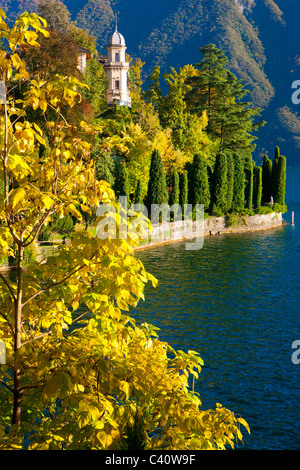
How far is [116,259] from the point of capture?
5.23m

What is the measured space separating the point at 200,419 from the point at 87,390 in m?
1.10

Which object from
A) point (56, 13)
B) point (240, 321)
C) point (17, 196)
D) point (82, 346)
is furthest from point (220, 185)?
point (17, 196)

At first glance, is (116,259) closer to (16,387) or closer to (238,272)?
(16,387)

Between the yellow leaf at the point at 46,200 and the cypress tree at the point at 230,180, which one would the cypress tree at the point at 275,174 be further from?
the yellow leaf at the point at 46,200

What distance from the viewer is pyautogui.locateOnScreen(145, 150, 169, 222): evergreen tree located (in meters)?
44.2

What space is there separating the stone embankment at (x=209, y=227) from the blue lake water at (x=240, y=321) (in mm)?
1431

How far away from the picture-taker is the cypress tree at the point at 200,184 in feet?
160

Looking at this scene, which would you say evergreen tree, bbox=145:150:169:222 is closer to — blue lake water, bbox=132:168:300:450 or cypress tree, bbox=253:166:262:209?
blue lake water, bbox=132:168:300:450

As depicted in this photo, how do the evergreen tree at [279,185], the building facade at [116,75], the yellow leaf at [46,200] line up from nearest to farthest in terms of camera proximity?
the yellow leaf at [46,200]
the evergreen tree at [279,185]
the building facade at [116,75]

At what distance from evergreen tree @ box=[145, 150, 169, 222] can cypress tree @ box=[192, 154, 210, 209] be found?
5.04 meters

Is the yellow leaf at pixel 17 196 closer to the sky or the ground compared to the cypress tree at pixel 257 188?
closer to the ground

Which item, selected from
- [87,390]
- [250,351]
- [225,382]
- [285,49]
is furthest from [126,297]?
[285,49]

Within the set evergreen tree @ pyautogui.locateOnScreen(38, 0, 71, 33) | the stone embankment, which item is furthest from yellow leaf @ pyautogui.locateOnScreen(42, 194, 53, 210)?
evergreen tree @ pyautogui.locateOnScreen(38, 0, 71, 33)

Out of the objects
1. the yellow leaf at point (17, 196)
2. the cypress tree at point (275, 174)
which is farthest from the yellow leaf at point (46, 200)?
the cypress tree at point (275, 174)
